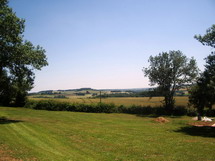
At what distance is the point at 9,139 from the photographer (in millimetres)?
13586

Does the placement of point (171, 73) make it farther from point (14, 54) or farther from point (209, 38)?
point (14, 54)

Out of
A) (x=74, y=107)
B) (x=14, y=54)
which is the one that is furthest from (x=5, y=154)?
(x=74, y=107)

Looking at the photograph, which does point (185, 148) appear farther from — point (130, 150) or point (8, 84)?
point (8, 84)

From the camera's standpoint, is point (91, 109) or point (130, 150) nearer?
point (130, 150)

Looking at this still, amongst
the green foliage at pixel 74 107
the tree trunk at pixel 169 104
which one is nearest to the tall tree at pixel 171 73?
the tree trunk at pixel 169 104

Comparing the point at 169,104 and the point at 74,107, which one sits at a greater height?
the point at 169,104

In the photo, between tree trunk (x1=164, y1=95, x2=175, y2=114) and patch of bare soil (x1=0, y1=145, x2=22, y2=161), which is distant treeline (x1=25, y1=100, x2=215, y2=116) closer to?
tree trunk (x1=164, y1=95, x2=175, y2=114)

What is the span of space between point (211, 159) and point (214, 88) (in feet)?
32.9

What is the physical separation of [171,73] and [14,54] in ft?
113

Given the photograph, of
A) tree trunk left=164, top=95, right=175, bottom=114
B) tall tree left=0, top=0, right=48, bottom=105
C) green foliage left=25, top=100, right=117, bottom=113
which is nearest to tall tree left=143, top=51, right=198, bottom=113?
tree trunk left=164, top=95, right=175, bottom=114

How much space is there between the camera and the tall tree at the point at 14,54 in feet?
66.6

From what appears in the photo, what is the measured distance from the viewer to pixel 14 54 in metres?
21.3

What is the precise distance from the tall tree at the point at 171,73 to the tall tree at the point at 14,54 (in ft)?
95.3

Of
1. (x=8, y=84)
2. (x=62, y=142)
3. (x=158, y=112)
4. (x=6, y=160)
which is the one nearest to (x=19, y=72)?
(x=8, y=84)
